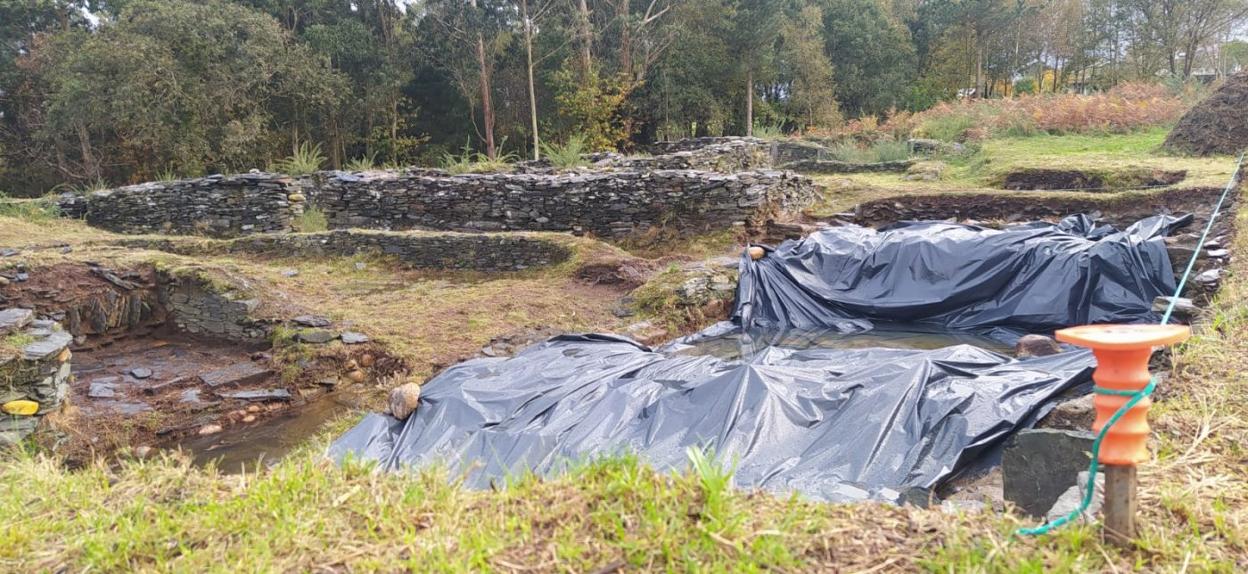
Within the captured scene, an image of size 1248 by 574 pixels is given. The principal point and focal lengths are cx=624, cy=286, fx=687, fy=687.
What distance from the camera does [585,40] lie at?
74.6ft

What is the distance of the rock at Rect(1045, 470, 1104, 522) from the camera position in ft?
5.95

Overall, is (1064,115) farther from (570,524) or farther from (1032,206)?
(570,524)

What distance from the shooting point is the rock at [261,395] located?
213 inches

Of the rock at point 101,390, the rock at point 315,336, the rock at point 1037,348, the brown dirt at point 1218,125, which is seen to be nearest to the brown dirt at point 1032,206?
the brown dirt at point 1218,125

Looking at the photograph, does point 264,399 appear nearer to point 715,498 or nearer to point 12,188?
point 715,498

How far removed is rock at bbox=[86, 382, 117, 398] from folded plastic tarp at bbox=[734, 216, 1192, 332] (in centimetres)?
547

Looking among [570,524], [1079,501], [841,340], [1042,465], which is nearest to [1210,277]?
[841,340]

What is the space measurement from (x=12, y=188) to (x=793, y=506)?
2733 cm

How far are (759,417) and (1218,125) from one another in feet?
47.4

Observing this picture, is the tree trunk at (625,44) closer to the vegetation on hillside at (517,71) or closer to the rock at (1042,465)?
the vegetation on hillside at (517,71)

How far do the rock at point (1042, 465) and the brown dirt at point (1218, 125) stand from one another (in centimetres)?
1410

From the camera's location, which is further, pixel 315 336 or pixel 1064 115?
pixel 1064 115

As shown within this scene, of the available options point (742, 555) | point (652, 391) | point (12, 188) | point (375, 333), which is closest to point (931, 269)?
point (652, 391)

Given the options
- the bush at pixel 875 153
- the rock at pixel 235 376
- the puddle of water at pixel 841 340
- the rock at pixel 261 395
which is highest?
the bush at pixel 875 153
